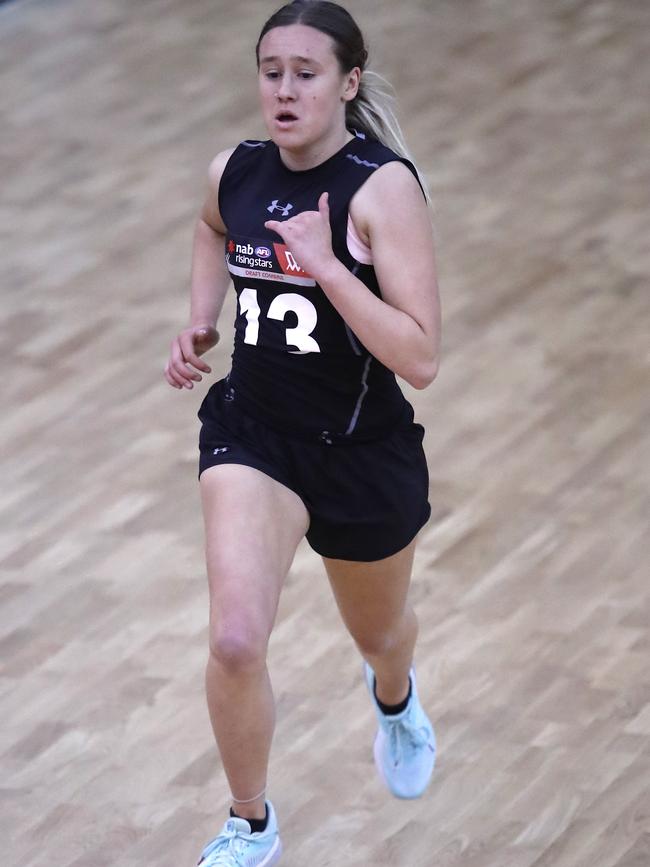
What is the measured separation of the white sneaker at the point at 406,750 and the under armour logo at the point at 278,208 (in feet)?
3.68

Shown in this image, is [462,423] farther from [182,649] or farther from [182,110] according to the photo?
[182,110]

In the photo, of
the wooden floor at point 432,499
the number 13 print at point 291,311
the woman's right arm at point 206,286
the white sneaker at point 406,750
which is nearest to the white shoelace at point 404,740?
the white sneaker at point 406,750

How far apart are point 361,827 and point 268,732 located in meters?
0.71

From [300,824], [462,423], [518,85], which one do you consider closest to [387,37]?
[518,85]

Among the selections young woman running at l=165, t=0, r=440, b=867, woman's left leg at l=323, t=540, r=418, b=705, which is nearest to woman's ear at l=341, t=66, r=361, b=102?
young woman running at l=165, t=0, r=440, b=867

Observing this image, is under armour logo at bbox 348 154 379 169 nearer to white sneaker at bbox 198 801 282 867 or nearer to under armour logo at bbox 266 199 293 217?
under armour logo at bbox 266 199 293 217

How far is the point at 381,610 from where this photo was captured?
3.08m

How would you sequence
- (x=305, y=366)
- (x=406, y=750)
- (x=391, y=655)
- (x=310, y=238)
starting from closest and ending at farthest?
(x=310, y=238)
(x=305, y=366)
(x=391, y=655)
(x=406, y=750)

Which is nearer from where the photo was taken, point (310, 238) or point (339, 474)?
point (310, 238)

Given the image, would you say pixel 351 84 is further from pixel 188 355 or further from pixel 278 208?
pixel 188 355

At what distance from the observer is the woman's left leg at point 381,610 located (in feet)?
9.79

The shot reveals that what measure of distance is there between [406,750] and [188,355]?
102 centimetres

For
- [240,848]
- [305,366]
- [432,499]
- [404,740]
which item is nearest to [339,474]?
[305,366]

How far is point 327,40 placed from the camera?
8.84 feet
